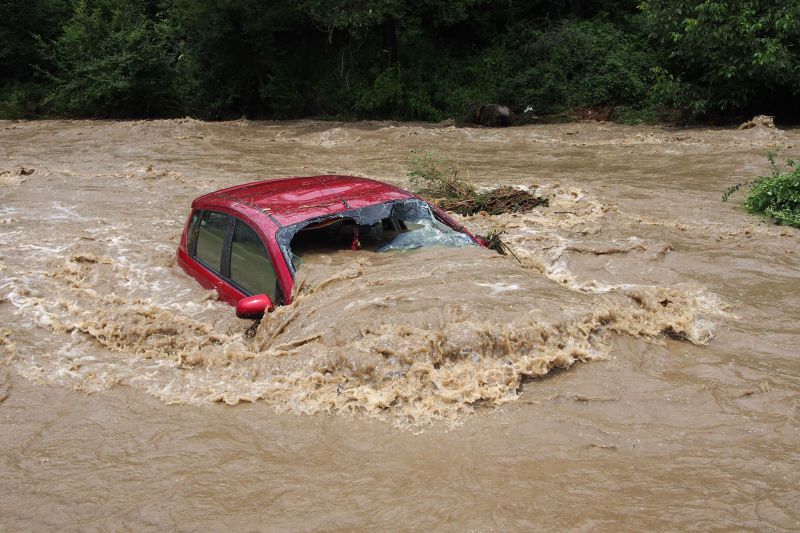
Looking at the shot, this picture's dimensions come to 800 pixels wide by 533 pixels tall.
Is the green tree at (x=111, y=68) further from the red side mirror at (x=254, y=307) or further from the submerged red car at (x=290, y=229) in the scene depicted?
the red side mirror at (x=254, y=307)

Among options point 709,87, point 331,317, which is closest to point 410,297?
point 331,317

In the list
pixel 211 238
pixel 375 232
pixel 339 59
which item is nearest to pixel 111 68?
pixel 339 59

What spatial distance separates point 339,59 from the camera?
2617cm

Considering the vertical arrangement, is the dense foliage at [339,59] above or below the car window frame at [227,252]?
above

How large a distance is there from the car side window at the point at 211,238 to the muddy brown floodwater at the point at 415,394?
32 centimetres

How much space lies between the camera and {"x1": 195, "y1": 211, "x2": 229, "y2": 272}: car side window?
247 inches

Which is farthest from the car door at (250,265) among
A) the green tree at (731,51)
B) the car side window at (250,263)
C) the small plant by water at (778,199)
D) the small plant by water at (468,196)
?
the green tree at (731,51)

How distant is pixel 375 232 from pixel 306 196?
2.10 feet

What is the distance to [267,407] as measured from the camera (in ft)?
15.1

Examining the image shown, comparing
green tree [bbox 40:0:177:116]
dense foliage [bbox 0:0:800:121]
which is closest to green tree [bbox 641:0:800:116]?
dense foliage [bbox 0:0:800:121]

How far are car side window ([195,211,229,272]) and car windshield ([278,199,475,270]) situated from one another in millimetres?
924

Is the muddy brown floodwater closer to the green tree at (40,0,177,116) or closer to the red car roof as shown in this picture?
the red car roof

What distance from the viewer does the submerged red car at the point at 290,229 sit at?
18.0 ft

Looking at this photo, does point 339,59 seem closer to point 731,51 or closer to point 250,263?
point 731,51
